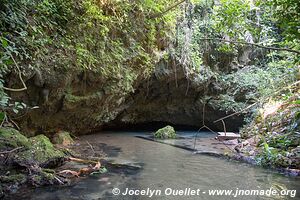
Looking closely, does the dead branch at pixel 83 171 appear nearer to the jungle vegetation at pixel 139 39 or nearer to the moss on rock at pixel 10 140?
the moss on rock at pixel 10 140

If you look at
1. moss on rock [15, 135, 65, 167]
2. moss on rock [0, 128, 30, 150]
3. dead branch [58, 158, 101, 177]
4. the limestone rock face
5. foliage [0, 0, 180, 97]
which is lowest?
dead branch [58, 158, 101, 177]

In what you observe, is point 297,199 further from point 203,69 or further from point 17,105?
point 203,69

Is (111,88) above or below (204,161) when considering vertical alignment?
above

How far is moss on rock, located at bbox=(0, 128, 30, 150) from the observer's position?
13.3 feet

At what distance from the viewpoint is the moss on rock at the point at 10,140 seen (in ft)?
13.3

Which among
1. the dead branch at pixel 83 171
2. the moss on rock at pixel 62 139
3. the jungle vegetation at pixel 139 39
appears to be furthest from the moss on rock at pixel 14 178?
the moss on rock at pixel 62 139

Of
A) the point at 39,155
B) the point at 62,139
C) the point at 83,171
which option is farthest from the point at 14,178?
the point at 62,139

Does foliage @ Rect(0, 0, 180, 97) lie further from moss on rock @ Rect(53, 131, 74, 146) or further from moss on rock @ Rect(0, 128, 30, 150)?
moss on rock @ Rect(53, 131, 74, 146)

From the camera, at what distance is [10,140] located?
416 centimetres

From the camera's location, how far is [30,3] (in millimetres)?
4781

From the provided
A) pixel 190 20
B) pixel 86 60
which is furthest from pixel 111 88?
pixel 190 20

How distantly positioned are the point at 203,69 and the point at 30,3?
26.7 ft

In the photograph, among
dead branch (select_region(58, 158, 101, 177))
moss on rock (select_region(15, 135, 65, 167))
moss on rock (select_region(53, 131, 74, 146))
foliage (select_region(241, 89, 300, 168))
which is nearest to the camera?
moss on rock (select_region(15, 135, 65, 167))

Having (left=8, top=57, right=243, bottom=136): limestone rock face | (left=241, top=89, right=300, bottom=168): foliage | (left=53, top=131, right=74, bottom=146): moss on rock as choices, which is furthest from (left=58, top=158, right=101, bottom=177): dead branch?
(left=241, top=89, right=300, bottom=168): foliage
